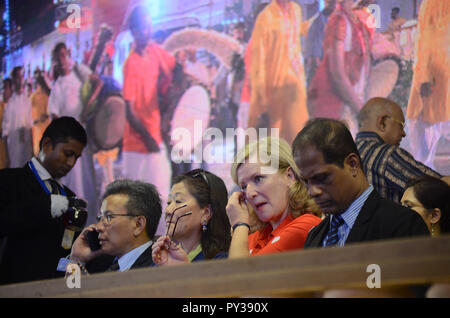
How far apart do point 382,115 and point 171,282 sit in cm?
224

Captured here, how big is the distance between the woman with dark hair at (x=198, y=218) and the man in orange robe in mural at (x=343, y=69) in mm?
1741

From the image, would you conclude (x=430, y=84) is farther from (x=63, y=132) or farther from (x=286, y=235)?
(x=63, y=132)

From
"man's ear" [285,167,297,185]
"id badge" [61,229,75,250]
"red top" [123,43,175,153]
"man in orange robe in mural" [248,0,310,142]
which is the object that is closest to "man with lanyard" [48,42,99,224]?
"red top" [123,43,175,153]

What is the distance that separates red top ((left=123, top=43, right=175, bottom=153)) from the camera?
5.74 m

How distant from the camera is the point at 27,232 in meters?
3.83

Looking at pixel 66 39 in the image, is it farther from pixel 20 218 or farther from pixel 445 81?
pixel 445 81

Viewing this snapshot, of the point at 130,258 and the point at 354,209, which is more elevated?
the point at 354,209

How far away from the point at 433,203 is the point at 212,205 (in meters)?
0.97

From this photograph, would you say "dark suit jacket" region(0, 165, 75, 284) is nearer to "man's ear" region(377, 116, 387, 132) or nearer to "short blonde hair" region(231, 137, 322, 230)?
"short blonde hair" region(231, 137, 322, 230)

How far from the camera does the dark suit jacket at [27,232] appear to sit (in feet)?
12.2

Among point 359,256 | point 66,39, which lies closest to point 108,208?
point 359,256

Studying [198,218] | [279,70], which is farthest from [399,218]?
[279,70]

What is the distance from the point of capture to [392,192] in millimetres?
3613

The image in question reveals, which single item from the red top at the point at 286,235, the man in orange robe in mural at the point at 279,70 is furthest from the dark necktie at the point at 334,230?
the man in orange robe in mural at the point at 279,70
